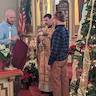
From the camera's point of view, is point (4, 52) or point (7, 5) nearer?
point (4, 52)

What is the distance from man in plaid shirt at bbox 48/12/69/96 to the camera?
5.02m

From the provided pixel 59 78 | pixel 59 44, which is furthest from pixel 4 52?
pixel 59 78

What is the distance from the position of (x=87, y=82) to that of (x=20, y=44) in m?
2.57

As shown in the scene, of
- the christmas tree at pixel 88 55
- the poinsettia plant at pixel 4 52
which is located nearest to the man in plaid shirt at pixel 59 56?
the poinsettia plant at pixel 4 52

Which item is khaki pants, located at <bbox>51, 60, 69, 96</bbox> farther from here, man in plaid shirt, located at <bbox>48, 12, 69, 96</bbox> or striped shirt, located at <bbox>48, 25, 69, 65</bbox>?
striped shirt, located at <bbox>48, 25, 69, 65</bbox>

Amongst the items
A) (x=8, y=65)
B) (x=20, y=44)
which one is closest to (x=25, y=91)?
(x=20, y=44)

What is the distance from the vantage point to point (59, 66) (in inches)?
203

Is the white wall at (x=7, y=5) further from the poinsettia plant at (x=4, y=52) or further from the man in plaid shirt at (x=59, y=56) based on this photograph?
the poinsettia plant at (x=4, y=52)

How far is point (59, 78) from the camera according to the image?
5.29 metres

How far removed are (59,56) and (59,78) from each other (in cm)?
42

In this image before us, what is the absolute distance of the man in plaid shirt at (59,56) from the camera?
5016mm

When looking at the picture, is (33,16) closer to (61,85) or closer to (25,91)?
(25,91)

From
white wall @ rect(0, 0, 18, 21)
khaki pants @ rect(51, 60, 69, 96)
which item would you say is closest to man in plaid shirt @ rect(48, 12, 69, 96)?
khaki pants @ rect(51, 60, 69, 96)

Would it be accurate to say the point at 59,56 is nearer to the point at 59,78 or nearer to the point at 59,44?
the point at 59,44
